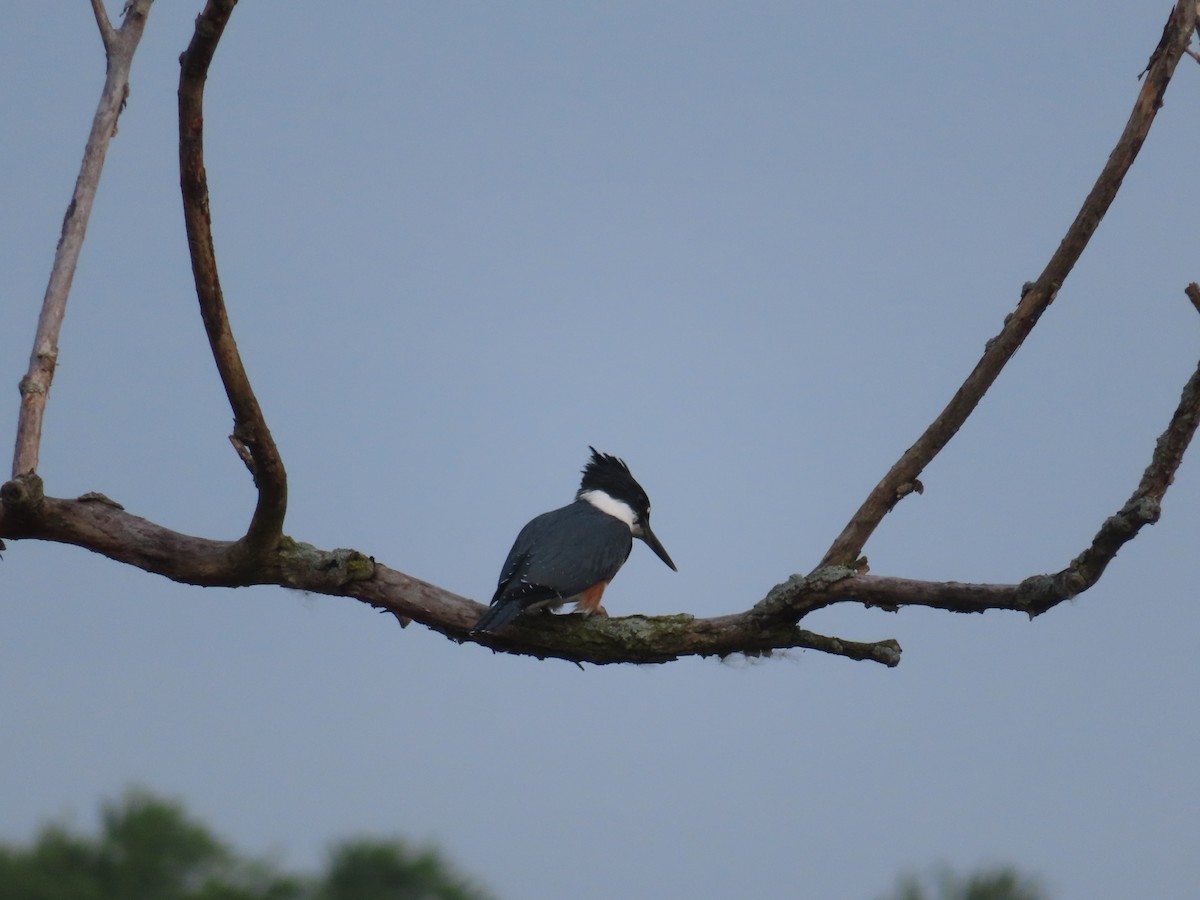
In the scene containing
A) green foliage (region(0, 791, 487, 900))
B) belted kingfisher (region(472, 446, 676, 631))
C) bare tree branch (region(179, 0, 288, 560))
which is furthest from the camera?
green foliage (region(0, 791, 487, 900))

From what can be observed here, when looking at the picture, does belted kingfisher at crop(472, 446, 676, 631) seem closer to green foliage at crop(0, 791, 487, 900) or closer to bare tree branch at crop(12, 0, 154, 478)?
bare tree branch at crop(12, 0, 154, 478)

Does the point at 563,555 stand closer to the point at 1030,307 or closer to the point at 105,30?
the point at 1030,307

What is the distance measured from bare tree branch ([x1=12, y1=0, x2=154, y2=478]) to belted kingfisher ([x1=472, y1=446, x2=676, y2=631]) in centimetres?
159

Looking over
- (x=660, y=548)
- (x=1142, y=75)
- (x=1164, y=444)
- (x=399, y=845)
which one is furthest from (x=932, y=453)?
(x=399, y=845)

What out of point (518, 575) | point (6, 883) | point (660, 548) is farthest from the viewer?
point (6, 883)

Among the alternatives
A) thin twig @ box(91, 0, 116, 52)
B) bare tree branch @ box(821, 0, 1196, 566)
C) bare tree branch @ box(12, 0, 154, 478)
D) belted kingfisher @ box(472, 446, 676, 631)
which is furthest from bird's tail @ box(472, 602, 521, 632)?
thin twig @ box(91, 0, 116, 52)

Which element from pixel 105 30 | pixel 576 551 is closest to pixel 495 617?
pixel 576 551

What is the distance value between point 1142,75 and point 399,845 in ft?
109

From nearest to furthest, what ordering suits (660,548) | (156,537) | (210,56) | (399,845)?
(210,56)
(156,537)
(660,548)
(399,845)

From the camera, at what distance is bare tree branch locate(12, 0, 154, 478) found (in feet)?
13.9

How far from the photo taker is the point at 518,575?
16.9ft

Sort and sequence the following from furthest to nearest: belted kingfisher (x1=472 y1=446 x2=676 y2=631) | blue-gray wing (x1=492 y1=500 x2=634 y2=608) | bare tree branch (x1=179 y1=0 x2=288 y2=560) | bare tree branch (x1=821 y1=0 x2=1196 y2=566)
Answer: blue-gray wing (x1=492 y1=500 x2=634 y2=608) < belted kingfisher (x1=472 y1=446 x2=676 y2=631) < bare tree branch (x1=821 y1=0 x2=1196 y2=566) < bare tree branch (x1=179 y1=0 x2=288 y2=560)

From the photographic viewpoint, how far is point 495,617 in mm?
4488

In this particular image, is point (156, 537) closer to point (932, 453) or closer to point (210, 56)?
point (210, 56)
